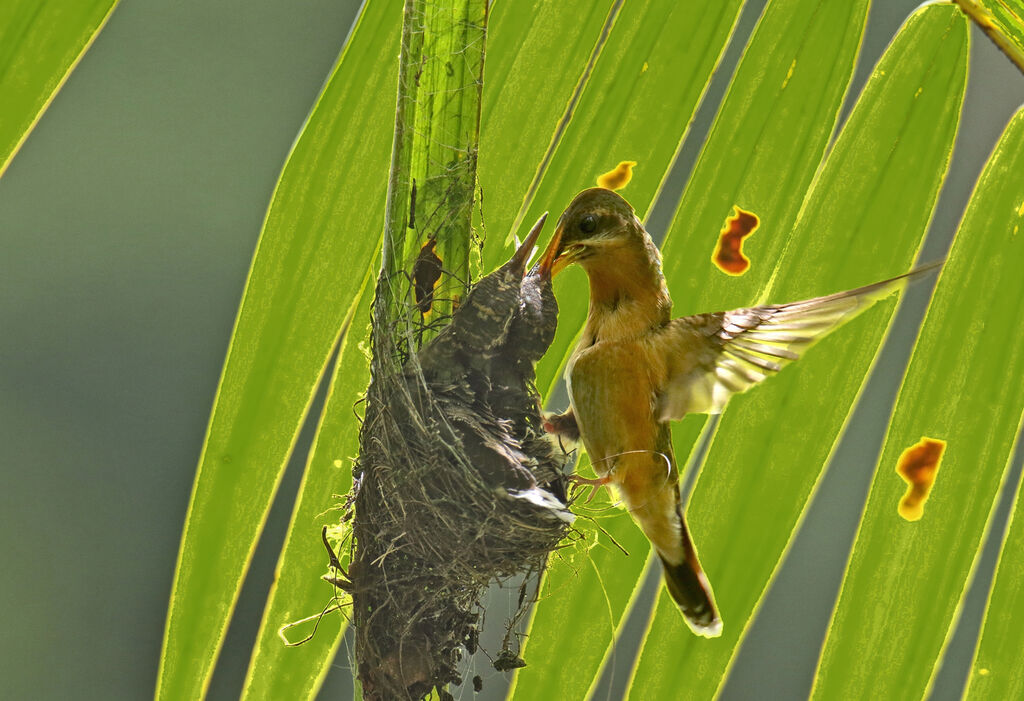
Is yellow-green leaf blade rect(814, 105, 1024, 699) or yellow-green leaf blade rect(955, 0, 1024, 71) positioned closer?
yellow-green leaf blade rect(955, 0, 1024, 71)

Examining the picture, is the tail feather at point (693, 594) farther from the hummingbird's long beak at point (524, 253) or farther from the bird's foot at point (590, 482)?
the hummingbird's long beak at point (524, 253)

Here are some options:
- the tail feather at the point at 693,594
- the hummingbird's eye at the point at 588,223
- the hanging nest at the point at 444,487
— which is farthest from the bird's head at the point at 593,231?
the tail feather at the point at 693,594

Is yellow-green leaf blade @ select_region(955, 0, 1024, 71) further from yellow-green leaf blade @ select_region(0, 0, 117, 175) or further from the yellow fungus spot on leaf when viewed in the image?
yellow-green leaf blade @ select_region(0, 0, 117, 175)

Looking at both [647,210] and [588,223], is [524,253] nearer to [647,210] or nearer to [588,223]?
[588,223]

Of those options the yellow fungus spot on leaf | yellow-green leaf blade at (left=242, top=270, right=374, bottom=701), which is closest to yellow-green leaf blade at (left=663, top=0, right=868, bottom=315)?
the yellow fungus spot on leaf

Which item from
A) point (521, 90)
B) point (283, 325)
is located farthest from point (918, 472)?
point (283, 325)
